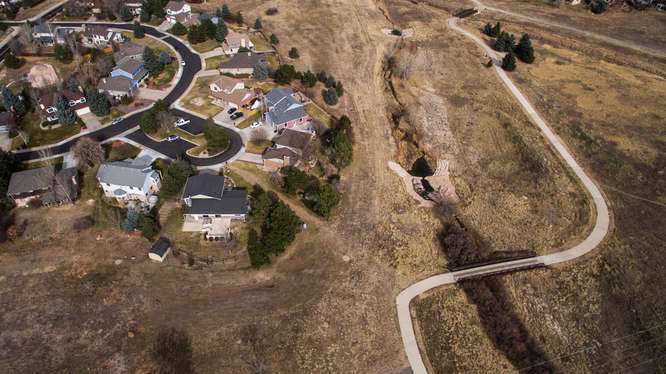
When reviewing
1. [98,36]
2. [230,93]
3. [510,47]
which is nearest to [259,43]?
[230,93]

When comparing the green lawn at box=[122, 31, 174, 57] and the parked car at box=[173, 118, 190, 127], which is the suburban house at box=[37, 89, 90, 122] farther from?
the green lawn at box=[122, 31, 174, 57]

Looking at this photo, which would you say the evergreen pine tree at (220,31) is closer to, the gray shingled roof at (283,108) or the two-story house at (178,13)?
the two-story house at (178,13)

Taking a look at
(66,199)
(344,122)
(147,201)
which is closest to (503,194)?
(344,122)

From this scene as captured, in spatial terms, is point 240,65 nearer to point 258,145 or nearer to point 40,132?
point 258,145

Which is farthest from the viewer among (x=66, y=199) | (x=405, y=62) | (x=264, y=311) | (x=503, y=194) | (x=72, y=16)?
(x=72, y=16)

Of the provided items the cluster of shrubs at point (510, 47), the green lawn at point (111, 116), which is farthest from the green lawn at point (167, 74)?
the cluster of shrubs at point (510, 47)

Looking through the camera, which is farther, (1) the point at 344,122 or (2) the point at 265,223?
(1) the point at 344,122

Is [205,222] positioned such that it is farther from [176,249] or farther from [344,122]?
[344,122]
